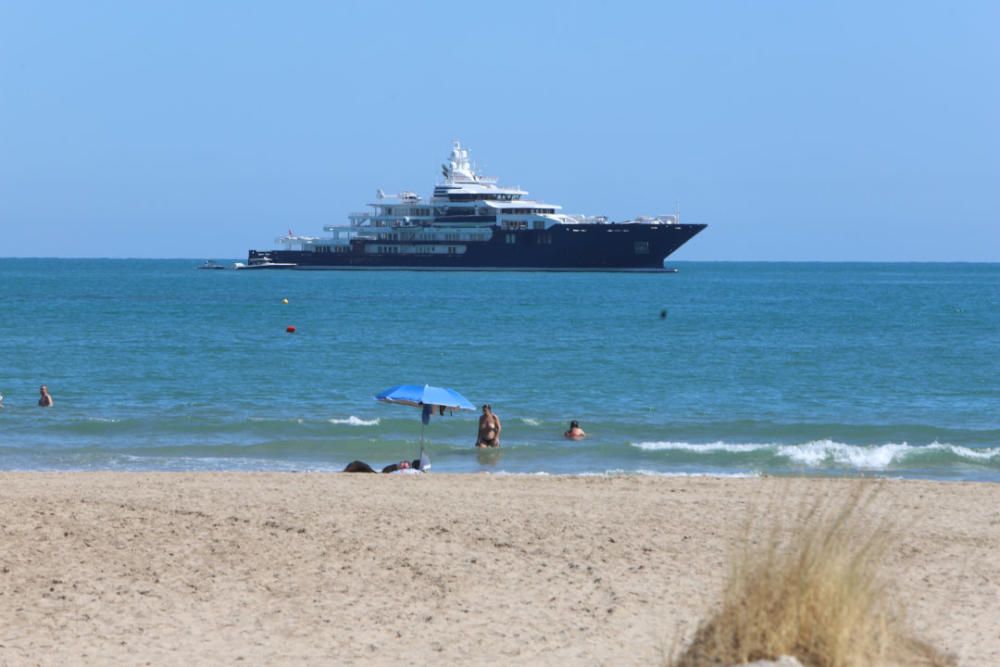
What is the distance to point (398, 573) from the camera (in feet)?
28.3

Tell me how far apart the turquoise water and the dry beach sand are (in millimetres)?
5029

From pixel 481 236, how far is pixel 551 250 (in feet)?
17.0

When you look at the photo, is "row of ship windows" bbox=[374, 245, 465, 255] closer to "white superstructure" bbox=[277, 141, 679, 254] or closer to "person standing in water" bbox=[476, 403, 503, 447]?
Answer: "white superstructure" bbox=[277, 141, 679, 254]

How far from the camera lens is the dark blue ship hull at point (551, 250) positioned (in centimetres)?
9250

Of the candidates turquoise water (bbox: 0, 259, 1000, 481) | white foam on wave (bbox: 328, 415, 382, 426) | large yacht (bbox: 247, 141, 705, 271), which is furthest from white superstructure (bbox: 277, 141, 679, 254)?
white foam on wave (bbox: 328, 415, 382, 426)

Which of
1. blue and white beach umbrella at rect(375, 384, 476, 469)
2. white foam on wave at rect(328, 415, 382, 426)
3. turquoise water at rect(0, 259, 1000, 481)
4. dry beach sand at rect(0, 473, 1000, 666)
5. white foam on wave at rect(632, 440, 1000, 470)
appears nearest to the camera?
dry beach sand at rect(0, 473, 1000, 666)

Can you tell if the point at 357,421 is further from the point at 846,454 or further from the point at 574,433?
the point at 846,454

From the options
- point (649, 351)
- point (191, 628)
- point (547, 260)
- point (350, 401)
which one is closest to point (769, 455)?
point (350, 401)

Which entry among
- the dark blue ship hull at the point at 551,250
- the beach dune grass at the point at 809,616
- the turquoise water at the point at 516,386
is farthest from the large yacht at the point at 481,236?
the beach dune grass at the point at 809,616

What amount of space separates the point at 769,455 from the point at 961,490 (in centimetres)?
446

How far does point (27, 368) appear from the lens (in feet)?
97.6

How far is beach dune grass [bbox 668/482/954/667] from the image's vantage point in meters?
4.53

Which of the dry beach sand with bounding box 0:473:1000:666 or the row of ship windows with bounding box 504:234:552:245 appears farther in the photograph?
the row of ship windows with bounding box 504:234:552:245

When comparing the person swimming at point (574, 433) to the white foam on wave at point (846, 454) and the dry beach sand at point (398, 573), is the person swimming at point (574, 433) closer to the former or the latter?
the white foam on wave at point (846, 454)
